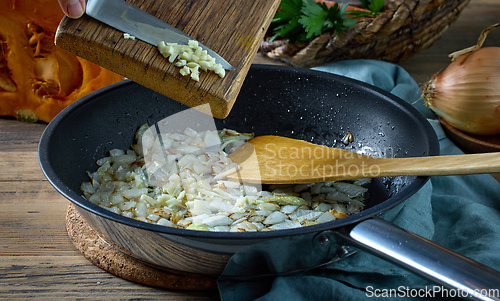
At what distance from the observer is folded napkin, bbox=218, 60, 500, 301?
0.64m

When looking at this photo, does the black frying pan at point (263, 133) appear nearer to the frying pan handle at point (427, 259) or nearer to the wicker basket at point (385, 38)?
the frying pan handle at point (427, 259)

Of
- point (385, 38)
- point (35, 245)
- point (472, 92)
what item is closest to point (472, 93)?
point (472, 92)

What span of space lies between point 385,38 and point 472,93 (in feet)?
1.25

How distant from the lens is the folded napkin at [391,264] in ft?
2.08

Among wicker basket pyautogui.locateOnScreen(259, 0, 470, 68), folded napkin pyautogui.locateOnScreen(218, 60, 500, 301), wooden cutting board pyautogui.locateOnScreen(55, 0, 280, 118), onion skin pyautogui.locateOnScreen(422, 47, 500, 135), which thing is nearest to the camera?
folded napkin pyautogui.locateOnScreen(218, 60, 500, 301)

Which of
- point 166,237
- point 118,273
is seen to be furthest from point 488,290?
point 118,273

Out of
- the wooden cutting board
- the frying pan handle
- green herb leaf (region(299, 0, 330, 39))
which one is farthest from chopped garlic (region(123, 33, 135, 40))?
green herb leaf (region(299, 0, 330, 39))

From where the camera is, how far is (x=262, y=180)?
0.88 m

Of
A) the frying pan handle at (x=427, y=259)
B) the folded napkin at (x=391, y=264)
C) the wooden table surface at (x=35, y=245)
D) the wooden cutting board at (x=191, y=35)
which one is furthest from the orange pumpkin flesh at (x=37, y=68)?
the frying pan handle at (x=427, y=259)

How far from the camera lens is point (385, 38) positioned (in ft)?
4.36

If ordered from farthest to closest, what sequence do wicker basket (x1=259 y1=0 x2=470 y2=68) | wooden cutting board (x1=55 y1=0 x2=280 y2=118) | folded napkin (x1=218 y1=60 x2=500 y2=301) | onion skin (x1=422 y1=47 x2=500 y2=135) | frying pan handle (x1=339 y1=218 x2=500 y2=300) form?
wicker basket (x1=259 y1=0 x2=470 y2=68) < onion skin (x1=422 y1=47 x2=500 y2=135) < wooden cutting board (x1=55 y1=0 x2=280 y2=118) < folded napkin (x1=218 y1=60 x2=500 y2=301) < frying pan handle (x1=339 y1=218 x2=500 y2=300)

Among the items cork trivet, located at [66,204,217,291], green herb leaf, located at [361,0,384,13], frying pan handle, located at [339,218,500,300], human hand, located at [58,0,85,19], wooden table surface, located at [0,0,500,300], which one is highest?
green herb leaf, located at [361,0,384,13]

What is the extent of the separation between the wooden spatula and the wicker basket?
449 mm

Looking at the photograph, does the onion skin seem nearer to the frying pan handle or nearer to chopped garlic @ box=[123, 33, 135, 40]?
the frying pan handle
